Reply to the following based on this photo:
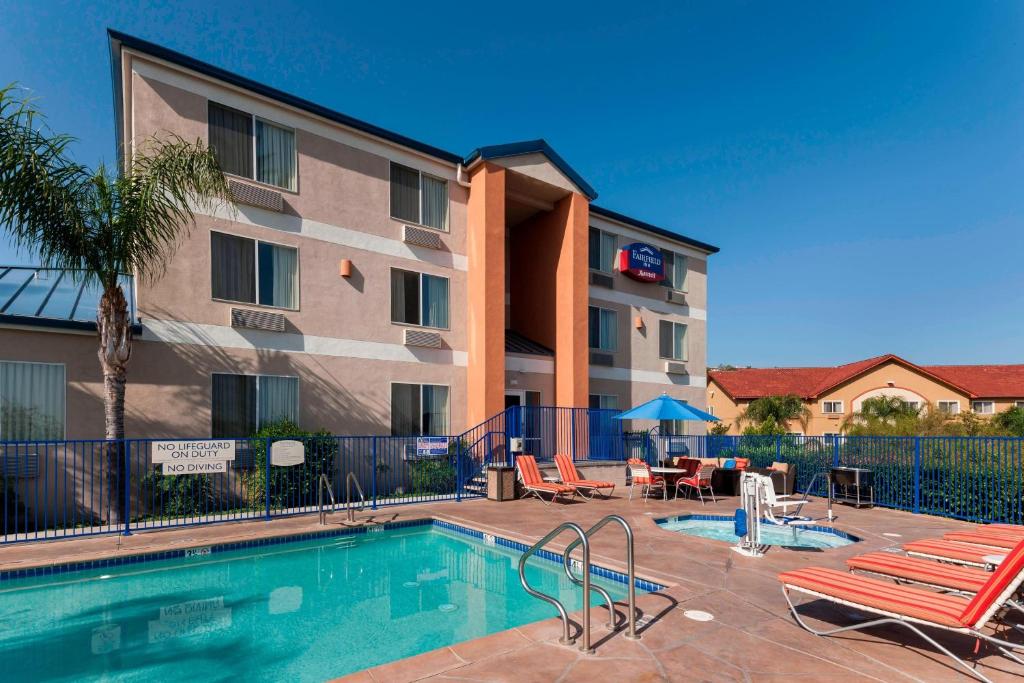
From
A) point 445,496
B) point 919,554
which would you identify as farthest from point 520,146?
point 919,554

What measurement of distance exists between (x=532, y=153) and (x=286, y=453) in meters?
11.5

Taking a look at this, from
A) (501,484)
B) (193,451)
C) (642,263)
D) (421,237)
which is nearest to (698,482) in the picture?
(501,484)

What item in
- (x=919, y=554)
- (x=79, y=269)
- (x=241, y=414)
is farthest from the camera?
(x=241, y=414)

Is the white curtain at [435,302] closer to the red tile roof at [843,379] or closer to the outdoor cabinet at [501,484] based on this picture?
the outdoor cabinet at [501,484]

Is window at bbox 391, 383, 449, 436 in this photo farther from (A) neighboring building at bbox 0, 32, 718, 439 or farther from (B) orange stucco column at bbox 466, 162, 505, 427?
(B) orange stucco column at bbox 466, 162, 505, 427

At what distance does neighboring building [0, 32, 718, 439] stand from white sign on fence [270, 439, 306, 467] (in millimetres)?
2352

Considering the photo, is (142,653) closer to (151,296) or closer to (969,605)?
(969,605)

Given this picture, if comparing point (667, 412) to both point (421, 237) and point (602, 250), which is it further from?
point (602, 250)

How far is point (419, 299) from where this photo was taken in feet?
52.5

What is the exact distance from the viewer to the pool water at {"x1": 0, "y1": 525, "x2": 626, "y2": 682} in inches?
210

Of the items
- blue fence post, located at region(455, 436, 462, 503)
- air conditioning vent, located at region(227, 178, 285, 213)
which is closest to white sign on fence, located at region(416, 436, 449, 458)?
blue fence post, located at region(455, 436, 462, 503)

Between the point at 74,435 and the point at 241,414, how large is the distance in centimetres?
299

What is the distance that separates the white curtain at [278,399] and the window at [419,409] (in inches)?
104

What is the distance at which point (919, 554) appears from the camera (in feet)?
21.0
